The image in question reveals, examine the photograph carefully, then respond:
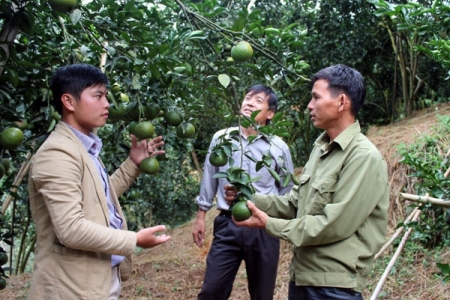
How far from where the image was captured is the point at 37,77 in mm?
1877

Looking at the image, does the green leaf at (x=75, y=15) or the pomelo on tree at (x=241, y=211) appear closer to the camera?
the green leaf at (x=75, y=15)

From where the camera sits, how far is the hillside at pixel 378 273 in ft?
13.0

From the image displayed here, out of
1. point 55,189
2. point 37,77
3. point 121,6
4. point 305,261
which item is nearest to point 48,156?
point 55,189

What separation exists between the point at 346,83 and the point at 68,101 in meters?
1.05

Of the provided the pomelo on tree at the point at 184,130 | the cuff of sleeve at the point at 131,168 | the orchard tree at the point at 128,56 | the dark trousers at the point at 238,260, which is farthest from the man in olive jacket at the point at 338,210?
the dark trousers at the point at 238,260

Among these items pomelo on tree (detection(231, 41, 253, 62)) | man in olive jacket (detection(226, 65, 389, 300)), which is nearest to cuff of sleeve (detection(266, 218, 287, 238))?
man in olive jacket (detection(226, 65, 389, 300))

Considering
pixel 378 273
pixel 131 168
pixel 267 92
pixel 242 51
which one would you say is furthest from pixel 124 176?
pixel 378 273

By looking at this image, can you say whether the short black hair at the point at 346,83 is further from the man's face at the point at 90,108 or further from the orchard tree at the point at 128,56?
the man's face at the point at 90,108

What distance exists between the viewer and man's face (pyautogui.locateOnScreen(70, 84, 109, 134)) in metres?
1.72

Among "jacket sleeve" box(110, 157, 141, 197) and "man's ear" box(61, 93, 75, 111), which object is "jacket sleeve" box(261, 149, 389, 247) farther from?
"man's ear" box(61, 93, 75, 111)

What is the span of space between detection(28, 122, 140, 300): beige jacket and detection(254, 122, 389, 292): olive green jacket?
66 centimetres

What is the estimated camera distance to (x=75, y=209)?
1.54 meters

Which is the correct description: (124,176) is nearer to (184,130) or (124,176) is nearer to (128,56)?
(184,130)

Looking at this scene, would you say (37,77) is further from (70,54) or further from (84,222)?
(84,222)
